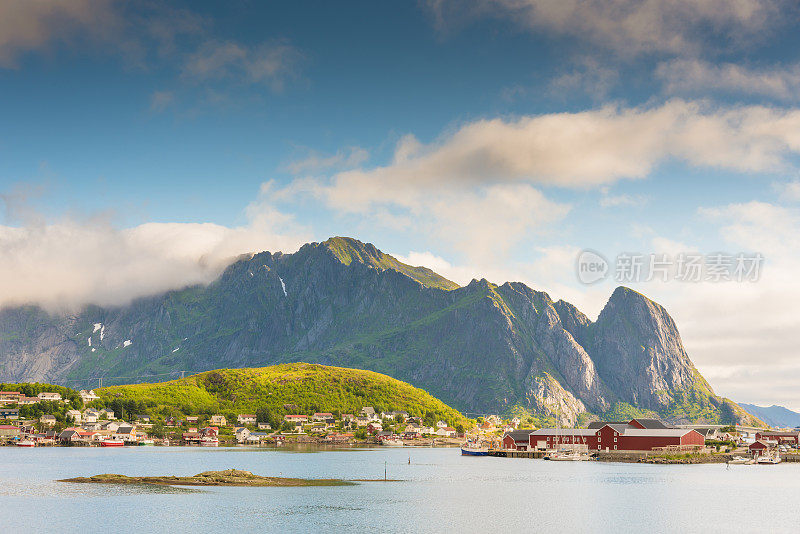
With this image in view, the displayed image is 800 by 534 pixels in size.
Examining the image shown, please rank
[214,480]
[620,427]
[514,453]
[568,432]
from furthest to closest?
[514,453] < [568,432] < [620,427] < [214,480]

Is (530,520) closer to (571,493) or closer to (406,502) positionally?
(406,502)

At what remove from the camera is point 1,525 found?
61.5 m

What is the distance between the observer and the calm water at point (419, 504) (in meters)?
65.0

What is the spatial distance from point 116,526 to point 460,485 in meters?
53.5

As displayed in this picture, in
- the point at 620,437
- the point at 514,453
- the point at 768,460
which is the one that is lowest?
the point at 514,453

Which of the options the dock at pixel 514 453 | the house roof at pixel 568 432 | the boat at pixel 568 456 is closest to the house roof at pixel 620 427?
the house roof at pixel 568 432

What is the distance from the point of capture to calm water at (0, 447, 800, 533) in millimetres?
65000

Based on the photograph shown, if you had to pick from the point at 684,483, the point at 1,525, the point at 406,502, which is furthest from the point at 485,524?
the point at 684,483

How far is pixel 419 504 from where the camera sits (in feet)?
263

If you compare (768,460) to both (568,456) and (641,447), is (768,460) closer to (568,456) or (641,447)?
(641,447)

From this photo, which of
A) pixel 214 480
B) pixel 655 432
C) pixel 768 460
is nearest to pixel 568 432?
pixel 655 432

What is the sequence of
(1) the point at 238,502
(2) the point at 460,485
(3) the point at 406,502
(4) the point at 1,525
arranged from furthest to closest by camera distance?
(2) the point at 460,485 → (3) the point at 406,502 → (1) the point at 238,502 → (4) the point at 1,525

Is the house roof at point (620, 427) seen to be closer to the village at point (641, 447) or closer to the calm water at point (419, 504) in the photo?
the village at point (641, 447)

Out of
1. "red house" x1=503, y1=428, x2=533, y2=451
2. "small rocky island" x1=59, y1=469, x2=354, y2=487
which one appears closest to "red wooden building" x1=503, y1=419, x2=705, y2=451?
"red house" x1=503, y1=428, x2=533, y2=451
